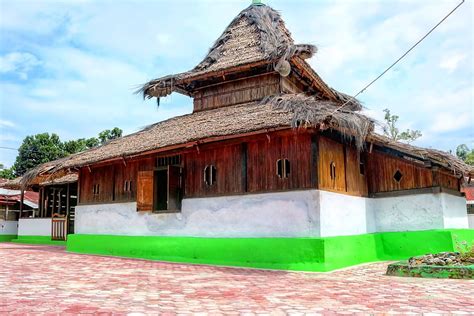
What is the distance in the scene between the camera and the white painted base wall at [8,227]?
2028 cm

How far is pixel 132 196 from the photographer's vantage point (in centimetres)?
1191

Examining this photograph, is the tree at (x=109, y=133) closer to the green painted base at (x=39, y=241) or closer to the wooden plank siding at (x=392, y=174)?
the green painted base at (x=39, y=241)

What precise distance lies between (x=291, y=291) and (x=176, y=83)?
27.5ft

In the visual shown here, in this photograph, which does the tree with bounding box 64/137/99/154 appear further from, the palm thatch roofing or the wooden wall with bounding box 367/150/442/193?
the wooden wall with bounding box 367/150/442/193

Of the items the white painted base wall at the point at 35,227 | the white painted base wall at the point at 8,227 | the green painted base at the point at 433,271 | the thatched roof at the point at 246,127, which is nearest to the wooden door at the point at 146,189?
the thatched roof at the point at 246,127

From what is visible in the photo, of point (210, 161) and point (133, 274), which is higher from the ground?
point (210, 161)

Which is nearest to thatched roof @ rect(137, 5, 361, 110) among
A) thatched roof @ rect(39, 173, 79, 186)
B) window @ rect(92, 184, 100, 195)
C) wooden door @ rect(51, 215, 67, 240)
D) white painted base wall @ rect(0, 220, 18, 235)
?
window @ rect(92, 184, 100, 195)

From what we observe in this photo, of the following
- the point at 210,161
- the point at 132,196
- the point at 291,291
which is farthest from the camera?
the point at 132,196

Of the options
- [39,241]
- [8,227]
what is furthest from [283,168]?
[8,227]

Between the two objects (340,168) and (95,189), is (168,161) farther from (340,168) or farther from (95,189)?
(340,168)

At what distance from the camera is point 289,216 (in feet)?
28.7

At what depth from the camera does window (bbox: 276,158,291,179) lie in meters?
9.03

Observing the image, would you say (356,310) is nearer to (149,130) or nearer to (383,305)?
(383,305)

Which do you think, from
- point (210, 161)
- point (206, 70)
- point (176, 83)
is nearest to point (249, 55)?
point (206, 70)
